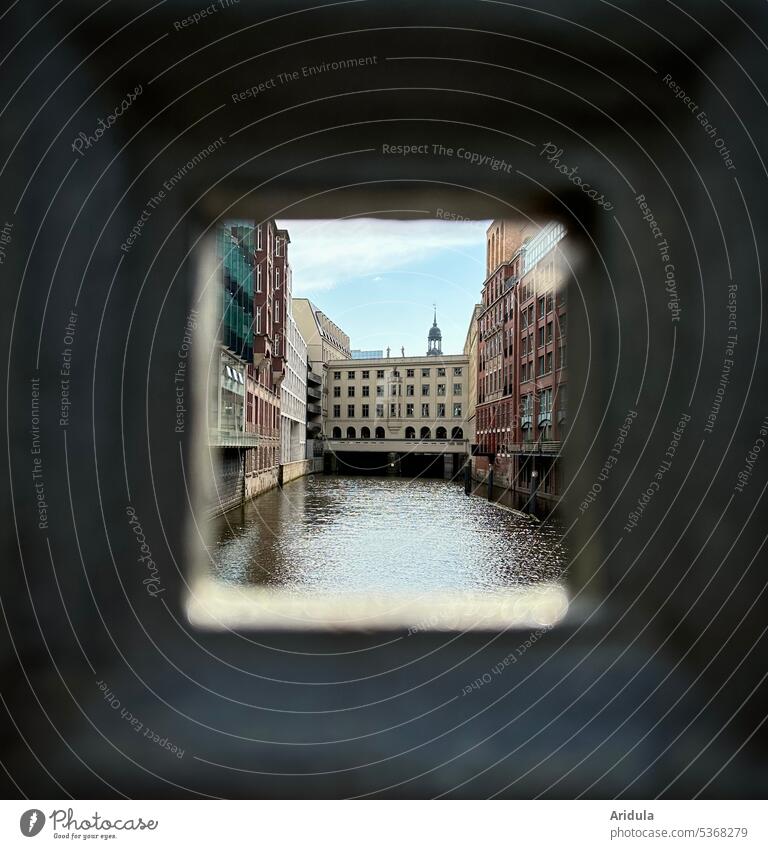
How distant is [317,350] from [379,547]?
56.6ft

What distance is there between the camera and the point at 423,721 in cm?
143

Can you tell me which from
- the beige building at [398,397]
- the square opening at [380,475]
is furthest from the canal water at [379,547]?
the beige building at [398,397]

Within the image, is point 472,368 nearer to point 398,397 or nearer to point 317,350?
point 398,397

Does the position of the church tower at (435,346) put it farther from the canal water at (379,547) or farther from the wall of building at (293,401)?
the canal water at (379,547)

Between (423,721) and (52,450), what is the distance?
1.20m

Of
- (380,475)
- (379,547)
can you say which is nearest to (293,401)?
(380,475)

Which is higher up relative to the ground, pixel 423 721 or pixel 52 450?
pixel 52 450

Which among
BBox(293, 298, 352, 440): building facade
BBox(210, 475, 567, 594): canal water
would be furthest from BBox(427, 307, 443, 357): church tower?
BBox(210, 475, 567, 594): canal water

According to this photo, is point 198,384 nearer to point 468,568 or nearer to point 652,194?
point 652,194

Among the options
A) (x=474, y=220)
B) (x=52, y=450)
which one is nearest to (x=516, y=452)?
(x=474, y=220)

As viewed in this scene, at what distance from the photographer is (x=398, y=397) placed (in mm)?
24609

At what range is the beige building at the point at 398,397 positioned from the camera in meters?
23.9

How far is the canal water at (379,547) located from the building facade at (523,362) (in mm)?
1641

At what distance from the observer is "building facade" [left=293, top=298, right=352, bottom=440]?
2202cm
